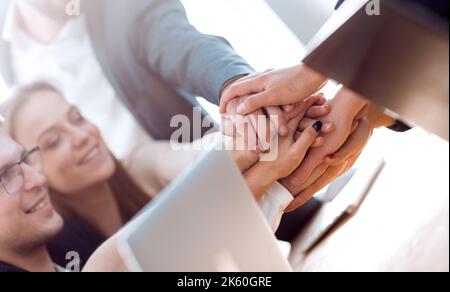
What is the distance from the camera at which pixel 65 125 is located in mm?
1105

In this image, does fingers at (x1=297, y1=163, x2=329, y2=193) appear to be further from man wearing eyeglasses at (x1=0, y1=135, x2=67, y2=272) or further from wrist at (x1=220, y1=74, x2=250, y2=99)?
man wearing eyeglasses at (x1=0, y1=135, x2=67, y2=272)

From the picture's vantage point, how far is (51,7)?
44.2 inches

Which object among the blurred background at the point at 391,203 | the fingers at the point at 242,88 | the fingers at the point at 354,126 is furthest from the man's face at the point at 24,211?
the fingers at the point at 354,126

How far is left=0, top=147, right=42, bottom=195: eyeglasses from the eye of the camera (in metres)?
1.02

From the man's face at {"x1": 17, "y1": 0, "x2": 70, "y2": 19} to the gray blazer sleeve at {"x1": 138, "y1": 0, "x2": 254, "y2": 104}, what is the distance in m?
0.18

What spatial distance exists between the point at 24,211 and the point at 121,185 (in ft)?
0.68

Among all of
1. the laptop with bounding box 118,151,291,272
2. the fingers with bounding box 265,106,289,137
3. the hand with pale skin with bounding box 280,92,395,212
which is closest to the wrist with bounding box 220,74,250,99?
the fingers with bounding box 265,106,289,137

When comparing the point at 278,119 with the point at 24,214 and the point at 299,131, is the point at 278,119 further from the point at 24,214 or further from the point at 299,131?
the point at 24,214

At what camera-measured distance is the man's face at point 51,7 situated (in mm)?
1119

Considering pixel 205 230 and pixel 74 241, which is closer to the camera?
pixel 205 230

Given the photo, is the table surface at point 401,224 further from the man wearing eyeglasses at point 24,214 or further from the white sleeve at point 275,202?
the man wearing eyeglasses at point 24,214

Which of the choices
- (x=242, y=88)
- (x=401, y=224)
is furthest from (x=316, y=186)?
(x=401, y=224)

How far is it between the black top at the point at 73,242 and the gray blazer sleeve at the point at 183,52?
1.26ft

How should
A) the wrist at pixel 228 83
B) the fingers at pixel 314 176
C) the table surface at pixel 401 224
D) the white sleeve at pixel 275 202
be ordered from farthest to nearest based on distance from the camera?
the wrist at pixel 228 83 → the fingers at pixel 314 176 → the white sleeve at pixel 275 202 → the table surface at pixel 401 224
